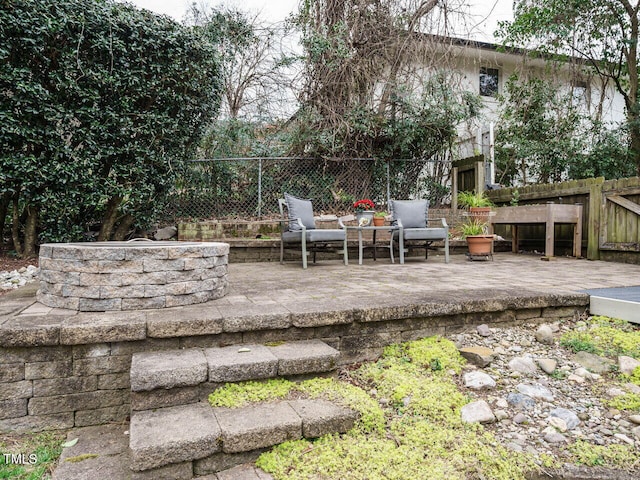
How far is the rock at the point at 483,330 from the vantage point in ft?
8.37

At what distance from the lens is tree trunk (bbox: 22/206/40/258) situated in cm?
470

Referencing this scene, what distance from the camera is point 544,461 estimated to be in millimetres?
1491

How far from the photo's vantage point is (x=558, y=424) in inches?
67.2

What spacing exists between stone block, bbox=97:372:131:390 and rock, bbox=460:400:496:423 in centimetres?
163

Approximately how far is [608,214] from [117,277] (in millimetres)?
5885

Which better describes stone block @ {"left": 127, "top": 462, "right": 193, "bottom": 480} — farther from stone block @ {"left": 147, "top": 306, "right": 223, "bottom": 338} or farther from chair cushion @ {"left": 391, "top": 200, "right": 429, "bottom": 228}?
chair cushion @ {"left": 391, "top": 200, "right": 429, "bottom": 228}

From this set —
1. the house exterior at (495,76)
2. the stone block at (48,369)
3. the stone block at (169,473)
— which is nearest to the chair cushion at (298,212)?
the stone block at (48,369)

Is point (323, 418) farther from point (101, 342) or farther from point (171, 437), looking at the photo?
point (101, 342)

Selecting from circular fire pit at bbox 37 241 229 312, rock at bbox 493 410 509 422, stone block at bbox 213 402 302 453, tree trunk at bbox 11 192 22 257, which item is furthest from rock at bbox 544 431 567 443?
tree trunk at bbox 11 192 22 257

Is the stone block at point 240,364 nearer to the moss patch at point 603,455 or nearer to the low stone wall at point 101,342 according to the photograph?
the low stone wall at point 101,342

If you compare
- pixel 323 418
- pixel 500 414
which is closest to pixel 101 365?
pixel 323 418

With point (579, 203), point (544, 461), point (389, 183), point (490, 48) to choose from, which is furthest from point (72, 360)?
point (490, 48)

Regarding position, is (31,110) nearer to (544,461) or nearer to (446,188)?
(544,461)

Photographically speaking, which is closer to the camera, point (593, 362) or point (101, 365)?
point (101, 365)
